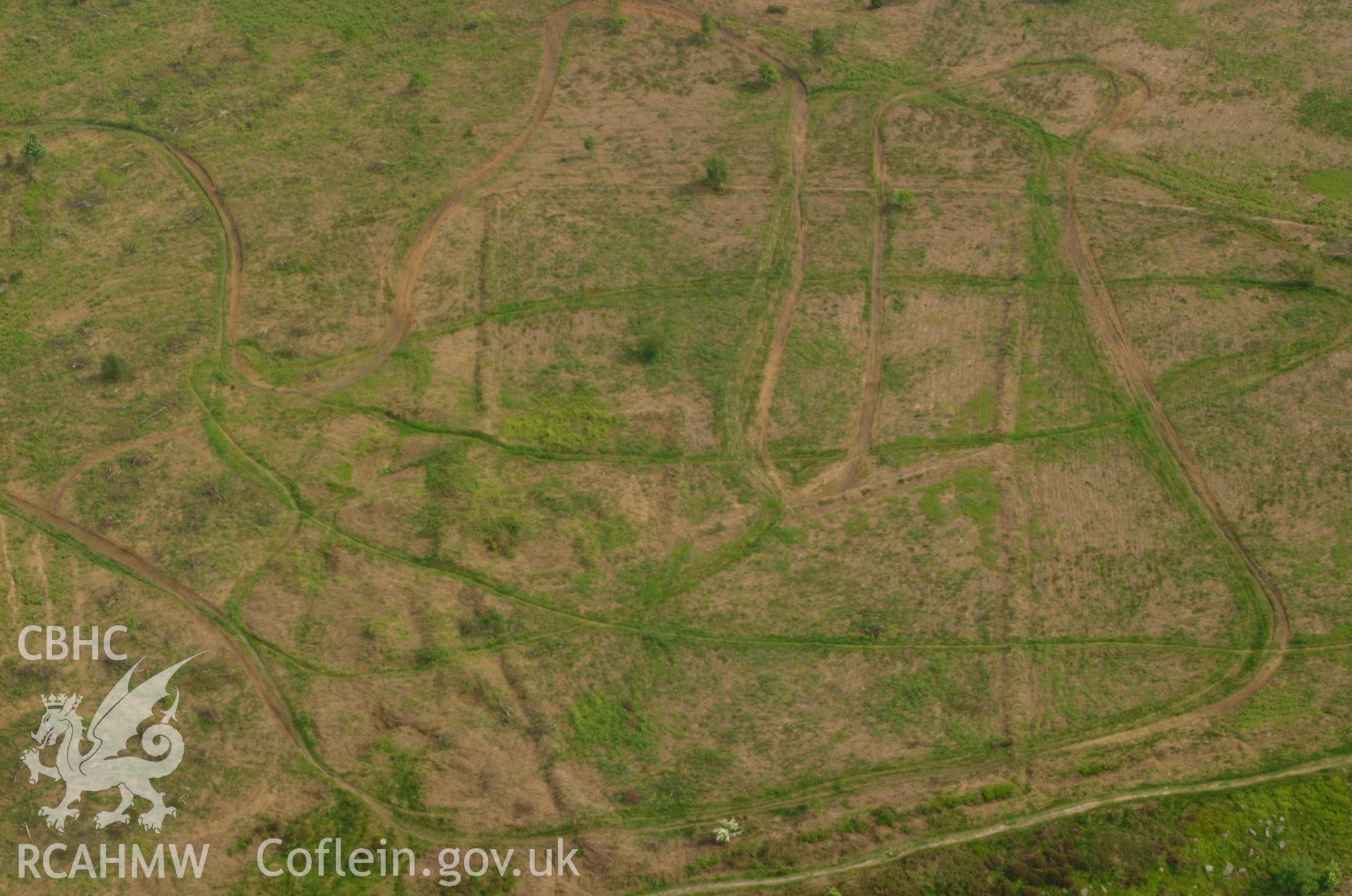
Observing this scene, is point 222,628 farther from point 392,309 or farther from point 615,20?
point 615,20

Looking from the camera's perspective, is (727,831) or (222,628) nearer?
(727,831)

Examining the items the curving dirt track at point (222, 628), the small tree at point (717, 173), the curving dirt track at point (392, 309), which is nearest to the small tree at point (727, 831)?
the curving dirt track at point (392, 309)

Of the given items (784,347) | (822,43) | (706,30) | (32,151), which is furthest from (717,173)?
(32,151)

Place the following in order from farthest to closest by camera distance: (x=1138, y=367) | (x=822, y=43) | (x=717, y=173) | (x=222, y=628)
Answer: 1. (x=822, y=43)
2. (x=717, y=173)
3. (x=1138, y=367)
4. (x=222, y=628)

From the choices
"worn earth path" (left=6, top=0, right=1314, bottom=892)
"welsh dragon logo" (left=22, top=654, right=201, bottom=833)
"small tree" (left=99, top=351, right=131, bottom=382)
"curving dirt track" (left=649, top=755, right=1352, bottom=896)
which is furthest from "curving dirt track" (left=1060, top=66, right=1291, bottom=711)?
"small tree" (left=99, top=351, right=131, bottom=382)

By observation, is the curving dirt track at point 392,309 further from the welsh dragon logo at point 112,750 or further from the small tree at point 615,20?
the welsh dragon logo at point 112,750

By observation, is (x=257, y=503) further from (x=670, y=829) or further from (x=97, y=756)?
(x=670, y=829)
